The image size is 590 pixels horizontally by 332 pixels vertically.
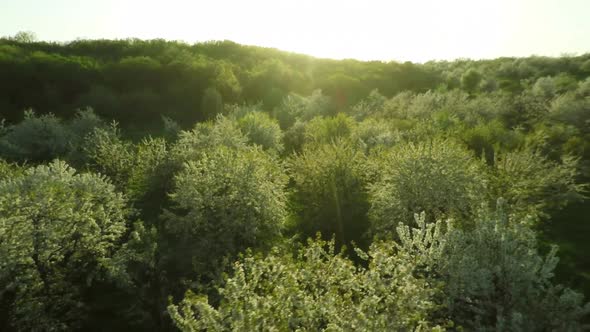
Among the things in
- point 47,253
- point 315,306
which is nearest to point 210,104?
point 47,253

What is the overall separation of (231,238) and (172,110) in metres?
58.1

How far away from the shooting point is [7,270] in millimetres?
17047

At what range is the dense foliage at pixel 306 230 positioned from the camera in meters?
12.7

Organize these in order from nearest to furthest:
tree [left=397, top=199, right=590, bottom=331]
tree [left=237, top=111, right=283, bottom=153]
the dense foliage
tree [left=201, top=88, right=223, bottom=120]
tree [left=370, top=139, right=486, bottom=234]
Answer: the dense foliage < tree [left=397, top=199, right=590, bottom=331] < tree [left=370, top=139, right=486, bottom=234] < tree [left=237, top=111, right=283, bottom=153] < tree [left=201, top=88, right=223, bottom=120]

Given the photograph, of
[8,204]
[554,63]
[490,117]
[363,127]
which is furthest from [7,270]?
[554,63]

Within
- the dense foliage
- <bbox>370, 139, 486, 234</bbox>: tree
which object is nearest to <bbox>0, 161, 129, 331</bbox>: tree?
the dense foliage

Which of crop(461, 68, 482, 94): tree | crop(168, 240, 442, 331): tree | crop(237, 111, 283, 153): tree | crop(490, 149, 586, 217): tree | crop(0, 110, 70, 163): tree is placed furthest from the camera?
crop(461, 68, 482, 94): tree

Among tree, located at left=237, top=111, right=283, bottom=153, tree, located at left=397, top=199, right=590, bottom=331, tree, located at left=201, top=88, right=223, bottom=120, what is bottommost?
tree, located at left=397, top=199, right=590, bottom=331

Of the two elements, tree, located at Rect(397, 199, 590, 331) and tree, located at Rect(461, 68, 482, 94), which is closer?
tree, located at Rect(397, 199, 590, 331)

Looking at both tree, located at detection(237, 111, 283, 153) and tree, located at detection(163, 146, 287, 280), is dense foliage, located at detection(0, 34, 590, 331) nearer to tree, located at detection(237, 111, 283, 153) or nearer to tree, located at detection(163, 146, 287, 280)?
tree, located at detection(163, 146, 287, 280)

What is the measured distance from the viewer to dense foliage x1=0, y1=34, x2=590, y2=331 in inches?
502

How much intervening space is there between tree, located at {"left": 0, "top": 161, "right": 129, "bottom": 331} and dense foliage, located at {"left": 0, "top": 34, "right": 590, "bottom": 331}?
0.09m

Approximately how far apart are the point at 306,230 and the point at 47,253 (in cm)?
1675

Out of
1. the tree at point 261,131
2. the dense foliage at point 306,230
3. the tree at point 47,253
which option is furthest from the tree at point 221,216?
the tree at point 261,131
